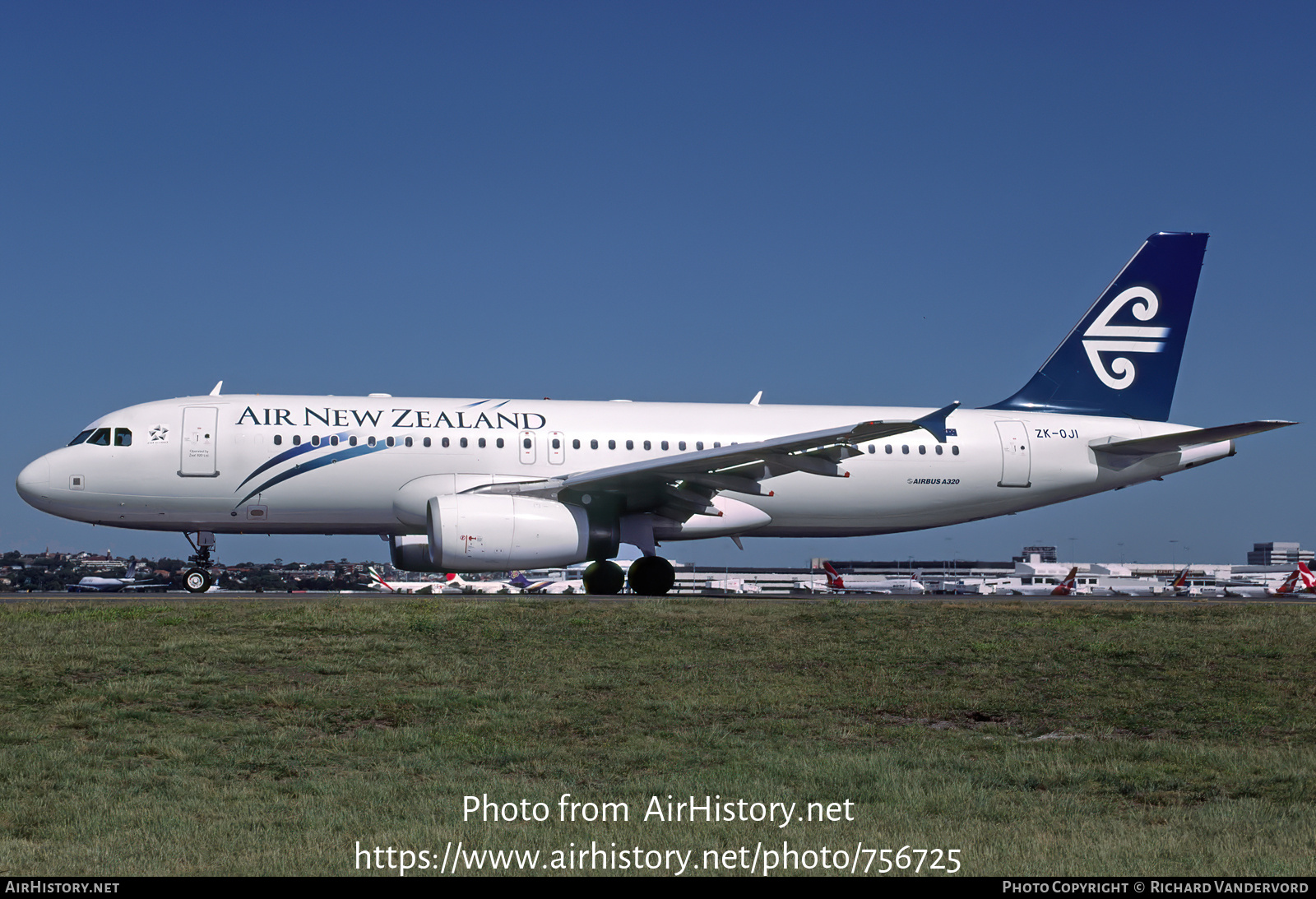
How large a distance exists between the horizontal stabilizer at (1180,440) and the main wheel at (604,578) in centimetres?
1103

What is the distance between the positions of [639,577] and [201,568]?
8068 mm

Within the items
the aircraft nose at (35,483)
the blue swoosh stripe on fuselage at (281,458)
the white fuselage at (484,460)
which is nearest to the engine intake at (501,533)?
the white fuselage at (484,460)

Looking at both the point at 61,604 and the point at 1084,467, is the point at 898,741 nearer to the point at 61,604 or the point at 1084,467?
the point at 61,604

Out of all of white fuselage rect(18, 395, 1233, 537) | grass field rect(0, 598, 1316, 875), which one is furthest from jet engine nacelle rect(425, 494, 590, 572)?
grass field rect(0, 598, 1316, 875)

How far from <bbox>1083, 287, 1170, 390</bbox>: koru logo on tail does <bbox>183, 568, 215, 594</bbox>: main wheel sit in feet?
63.8

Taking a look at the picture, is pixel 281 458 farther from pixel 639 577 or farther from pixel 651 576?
pixel 651 576

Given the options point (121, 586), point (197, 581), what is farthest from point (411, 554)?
point (121, 586)

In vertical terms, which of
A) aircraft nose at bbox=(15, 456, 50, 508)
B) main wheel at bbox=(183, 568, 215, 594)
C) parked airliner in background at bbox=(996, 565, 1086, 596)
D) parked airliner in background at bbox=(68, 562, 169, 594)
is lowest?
parked airliner in background at bbox=(996, 565, 1086, 596)

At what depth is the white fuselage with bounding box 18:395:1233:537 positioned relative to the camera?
22.1 m

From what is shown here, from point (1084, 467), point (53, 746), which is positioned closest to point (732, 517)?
point (1084, 467)

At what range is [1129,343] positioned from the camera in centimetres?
2819

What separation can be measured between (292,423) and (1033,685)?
14.9 meters

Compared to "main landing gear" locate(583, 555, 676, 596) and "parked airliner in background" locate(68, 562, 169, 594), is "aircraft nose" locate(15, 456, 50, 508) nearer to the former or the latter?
"parked airliner in background" locate(68, 562, 169, 594)

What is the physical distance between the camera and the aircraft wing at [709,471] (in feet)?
68.6
